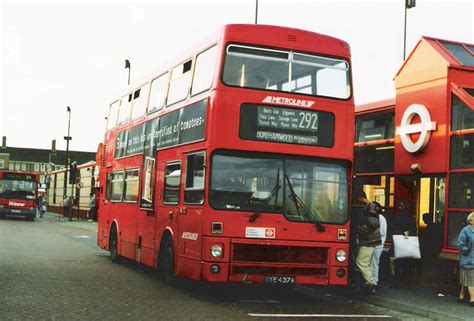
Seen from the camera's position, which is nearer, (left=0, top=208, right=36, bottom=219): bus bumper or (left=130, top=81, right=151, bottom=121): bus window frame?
(left=130, top=81, right=151, bottom=121): bus window frame

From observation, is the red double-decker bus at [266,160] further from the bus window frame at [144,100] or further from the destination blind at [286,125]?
the bus window frame at [144,100]

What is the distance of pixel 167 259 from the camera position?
1341cm

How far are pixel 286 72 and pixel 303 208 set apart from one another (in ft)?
7.41

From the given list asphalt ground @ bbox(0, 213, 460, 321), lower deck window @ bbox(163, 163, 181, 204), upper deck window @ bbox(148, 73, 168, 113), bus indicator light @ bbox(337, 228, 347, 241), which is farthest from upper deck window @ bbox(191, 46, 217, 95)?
asphalt ground @ bbox(0, 213, 460, 321)

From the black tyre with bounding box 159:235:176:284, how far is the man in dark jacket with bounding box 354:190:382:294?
3434 millimetres

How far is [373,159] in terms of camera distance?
16.2 meters

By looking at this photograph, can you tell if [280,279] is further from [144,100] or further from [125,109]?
[125,109]

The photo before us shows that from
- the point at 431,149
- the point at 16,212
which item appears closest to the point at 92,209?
the point at 16,212

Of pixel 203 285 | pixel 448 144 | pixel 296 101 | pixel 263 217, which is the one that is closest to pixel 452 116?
pixel 448 144

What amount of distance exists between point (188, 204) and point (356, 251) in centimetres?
351

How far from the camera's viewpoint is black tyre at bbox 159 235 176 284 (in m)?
13.1

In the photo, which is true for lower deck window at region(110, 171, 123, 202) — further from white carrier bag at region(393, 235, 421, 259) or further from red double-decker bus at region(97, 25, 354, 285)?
white carrier bag at region(393, 235, 421, 259)

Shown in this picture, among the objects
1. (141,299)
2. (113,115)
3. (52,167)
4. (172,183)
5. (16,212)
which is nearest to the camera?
(141,299)

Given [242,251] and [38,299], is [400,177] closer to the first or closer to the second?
[242,251]
